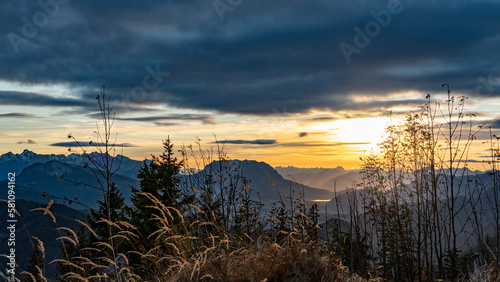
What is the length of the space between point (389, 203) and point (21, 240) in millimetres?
220430

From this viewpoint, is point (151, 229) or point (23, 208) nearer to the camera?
point (151, 229)

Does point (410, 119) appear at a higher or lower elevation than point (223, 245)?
higher

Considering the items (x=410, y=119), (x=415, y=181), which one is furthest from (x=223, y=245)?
(x=410, y=119)

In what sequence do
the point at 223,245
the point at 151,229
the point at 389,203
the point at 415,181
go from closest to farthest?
the point at 223,245 → the point at 415,181 → the point at 389,203 → the point at 151,229

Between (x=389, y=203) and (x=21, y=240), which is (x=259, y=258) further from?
(x=21, y=240)

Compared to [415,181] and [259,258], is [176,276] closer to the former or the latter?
[259,258]

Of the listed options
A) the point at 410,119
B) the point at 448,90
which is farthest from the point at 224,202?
the point at 448,90

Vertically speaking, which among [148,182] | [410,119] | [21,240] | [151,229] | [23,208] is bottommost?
[21,240]

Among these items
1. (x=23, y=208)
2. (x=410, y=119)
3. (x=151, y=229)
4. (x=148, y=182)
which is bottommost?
(x=23, y=208)

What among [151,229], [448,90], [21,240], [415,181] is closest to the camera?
[448,90]

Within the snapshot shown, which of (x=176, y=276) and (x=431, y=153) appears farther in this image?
(x=431, y=153)

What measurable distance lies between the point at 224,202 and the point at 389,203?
11.0ft

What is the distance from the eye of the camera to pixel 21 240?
183m

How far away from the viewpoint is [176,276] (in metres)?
3.70
